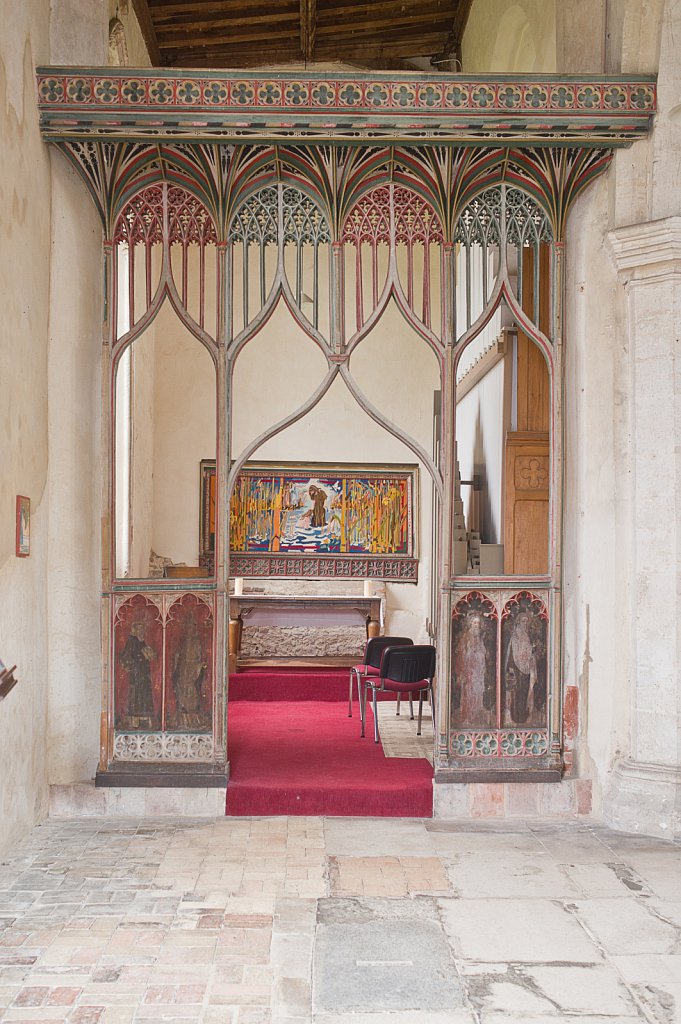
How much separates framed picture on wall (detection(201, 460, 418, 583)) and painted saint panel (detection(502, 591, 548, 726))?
6079 mm

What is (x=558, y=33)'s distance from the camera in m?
6.68

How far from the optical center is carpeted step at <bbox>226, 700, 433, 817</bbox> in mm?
6094

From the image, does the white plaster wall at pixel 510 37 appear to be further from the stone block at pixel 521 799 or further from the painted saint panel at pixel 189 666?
the stone block at pixel 521 799

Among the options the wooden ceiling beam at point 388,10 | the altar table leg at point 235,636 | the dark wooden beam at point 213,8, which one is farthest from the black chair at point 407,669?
the wooden ceiling beam at point 388,10

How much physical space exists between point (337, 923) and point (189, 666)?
2.33 meters

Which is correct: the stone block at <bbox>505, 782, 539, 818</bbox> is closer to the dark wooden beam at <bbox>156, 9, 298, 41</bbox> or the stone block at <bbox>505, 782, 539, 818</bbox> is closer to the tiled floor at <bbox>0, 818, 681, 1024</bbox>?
the tiled floor at <bbox>0, 818, 681, 1024</bbox>

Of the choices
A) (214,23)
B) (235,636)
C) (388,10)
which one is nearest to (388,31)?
(388,10)

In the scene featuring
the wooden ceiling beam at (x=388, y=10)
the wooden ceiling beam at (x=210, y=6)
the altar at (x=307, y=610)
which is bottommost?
the altar at (x=307, y=610)

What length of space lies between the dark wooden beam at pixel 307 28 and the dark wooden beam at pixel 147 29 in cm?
157

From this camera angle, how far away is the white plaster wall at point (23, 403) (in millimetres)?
5262

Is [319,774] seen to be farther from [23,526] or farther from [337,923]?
[23,526]

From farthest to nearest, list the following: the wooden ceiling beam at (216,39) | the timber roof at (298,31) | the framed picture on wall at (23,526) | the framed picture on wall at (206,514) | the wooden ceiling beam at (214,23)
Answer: the framed picture on wall at (206,514) → the wooden ceiling beam at (216,39) → the wooden ceiling beam at (214,23) → the timber roof at (298,31) → the framed picture on wall at (23,526)

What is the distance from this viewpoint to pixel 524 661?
6.30 meters

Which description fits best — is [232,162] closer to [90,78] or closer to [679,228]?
[90,78]
